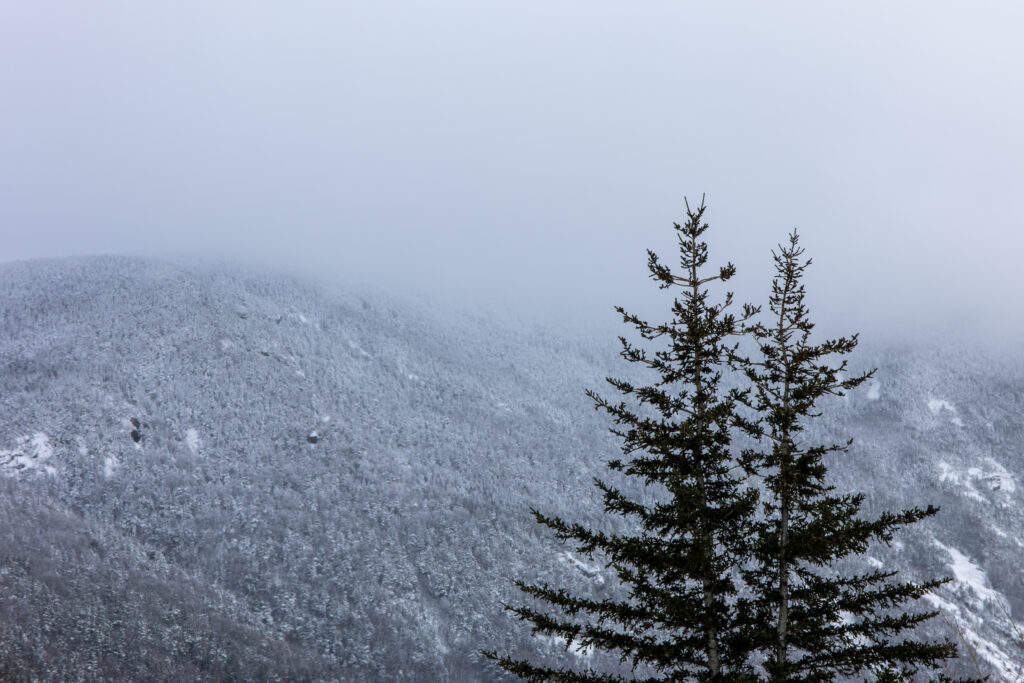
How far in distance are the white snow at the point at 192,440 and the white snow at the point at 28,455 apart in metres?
19.4

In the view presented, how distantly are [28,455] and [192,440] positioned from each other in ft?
75.8

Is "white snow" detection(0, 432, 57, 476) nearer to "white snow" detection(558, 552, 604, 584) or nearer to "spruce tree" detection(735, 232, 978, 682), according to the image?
"white snow" detection(558, 552, 604, 584)

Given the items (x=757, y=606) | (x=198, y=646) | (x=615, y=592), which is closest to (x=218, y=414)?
(x=198, y=646)

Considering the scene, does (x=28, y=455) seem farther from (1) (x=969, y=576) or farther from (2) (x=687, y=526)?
(1) (x=969, y=576)

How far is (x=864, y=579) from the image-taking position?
410 inches

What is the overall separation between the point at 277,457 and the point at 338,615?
40.8 metres

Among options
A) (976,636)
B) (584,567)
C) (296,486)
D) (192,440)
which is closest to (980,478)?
(976,636)

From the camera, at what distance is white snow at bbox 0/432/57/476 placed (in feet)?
308

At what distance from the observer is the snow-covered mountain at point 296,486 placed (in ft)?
252

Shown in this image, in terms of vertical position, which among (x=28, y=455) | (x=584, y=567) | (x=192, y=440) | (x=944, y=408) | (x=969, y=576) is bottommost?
(x=28, y=455)

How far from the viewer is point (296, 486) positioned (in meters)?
112

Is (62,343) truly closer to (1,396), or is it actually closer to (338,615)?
(1,396)

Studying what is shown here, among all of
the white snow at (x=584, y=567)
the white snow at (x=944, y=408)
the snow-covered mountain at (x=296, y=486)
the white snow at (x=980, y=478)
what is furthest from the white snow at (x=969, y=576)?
the white snow at (x=584, y=567)

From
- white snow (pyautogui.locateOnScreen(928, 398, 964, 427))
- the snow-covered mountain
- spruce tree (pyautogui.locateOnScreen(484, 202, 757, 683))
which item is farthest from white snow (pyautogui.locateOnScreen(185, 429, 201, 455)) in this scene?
white snow (pyautogui.locateOnScreen(928, 398, 964, 427))
